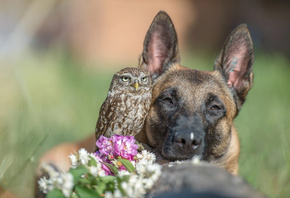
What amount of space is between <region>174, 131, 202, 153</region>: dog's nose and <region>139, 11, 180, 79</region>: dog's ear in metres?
1.24

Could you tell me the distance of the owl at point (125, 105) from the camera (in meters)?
3.34

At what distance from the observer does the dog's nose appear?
3389 mm

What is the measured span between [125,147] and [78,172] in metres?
0.62

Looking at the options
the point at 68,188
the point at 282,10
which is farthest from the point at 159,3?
the point at 68,188

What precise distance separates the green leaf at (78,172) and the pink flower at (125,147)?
53 cm

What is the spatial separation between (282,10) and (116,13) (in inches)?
273

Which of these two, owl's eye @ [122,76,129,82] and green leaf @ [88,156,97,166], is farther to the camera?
owl's eye @ [122,76,129,82]

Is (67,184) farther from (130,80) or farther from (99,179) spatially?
(130,80)

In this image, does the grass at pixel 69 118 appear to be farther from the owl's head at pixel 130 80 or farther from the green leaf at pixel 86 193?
the green leaf at pixel 86 193

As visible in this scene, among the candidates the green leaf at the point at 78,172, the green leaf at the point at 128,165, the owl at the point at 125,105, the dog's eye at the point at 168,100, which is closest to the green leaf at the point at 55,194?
the green leaf at the point at 78,172

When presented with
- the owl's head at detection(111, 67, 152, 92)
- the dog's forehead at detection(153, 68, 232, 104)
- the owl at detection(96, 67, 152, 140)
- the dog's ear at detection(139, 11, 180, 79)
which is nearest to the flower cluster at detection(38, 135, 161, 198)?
the owl at detection(96, 67, 152, 140)

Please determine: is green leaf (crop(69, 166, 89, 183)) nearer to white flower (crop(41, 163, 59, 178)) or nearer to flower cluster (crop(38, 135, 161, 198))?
flower cluster (crop(38, 135, 161, 198))

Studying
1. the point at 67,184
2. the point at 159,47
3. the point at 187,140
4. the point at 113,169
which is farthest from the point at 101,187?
the point at 159,47

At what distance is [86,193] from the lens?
227cm
